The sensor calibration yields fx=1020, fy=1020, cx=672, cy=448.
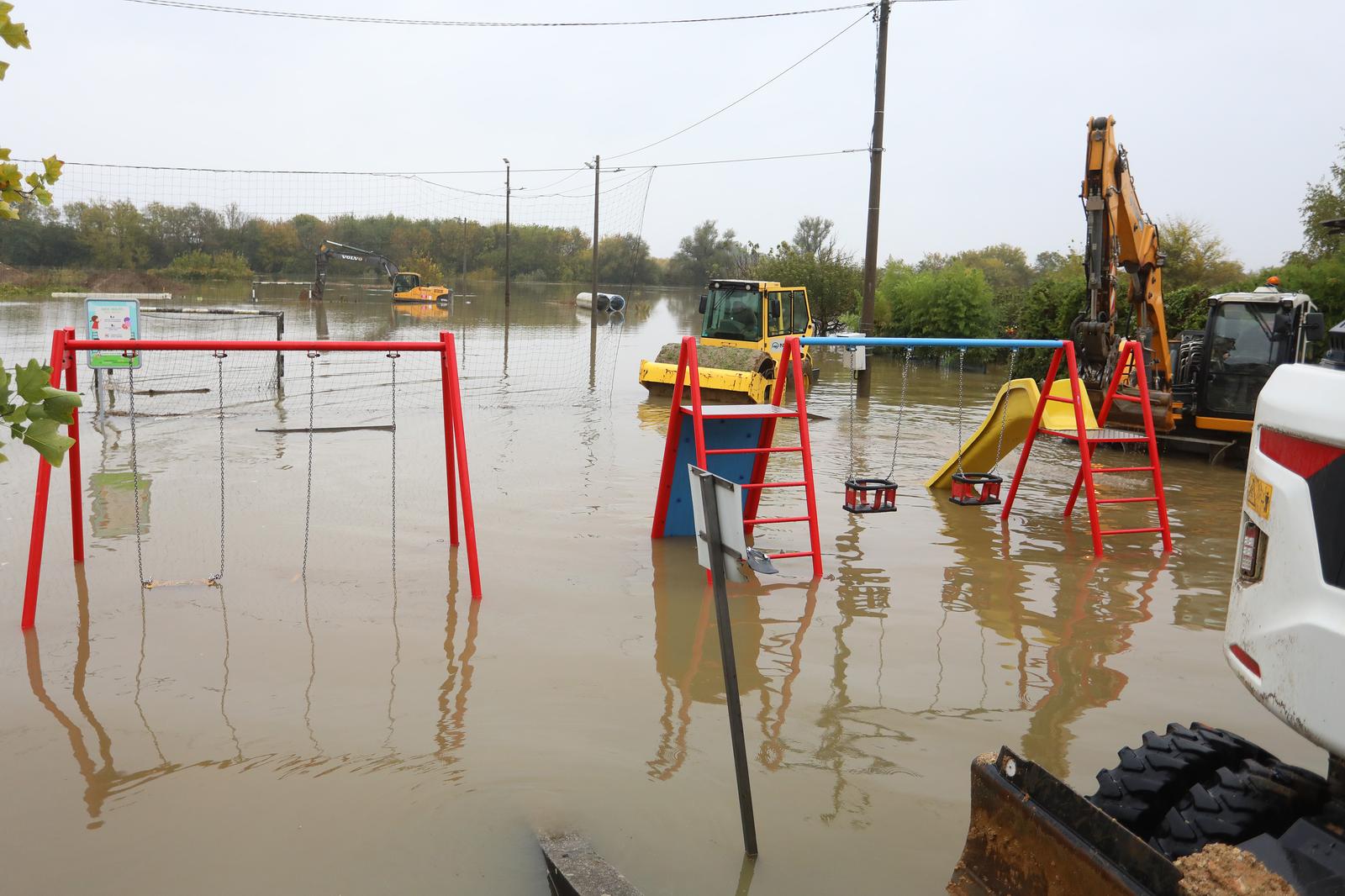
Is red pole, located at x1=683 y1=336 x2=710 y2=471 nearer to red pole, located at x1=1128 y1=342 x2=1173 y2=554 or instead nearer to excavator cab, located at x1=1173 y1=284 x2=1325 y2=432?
red pole, located at x1=1128 y1=342 x2=1173 y2=554

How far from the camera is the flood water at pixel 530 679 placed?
12.7ft

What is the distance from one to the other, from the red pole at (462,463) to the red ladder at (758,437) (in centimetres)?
167

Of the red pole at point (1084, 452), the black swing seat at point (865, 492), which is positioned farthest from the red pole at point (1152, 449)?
the black swing seat at point (865, 492)

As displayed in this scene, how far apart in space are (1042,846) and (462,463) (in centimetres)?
503

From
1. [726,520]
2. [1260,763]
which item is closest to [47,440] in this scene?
[726,520]

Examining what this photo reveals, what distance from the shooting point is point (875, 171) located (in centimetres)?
1828

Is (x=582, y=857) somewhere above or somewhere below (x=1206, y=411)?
below

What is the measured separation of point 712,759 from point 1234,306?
12904 mm

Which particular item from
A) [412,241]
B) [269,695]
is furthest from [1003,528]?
[412,241]

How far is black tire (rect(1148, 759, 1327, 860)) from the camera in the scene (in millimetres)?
2447

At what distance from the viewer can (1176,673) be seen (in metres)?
5.89

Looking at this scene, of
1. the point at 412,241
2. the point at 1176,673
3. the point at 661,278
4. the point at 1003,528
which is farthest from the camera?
the point at 661,278

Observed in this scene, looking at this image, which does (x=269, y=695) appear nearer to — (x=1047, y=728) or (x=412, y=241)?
(x=1047, y=728)

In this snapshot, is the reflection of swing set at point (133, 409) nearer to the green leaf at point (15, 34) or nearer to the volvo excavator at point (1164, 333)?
the green leaf at point (15, 34)
